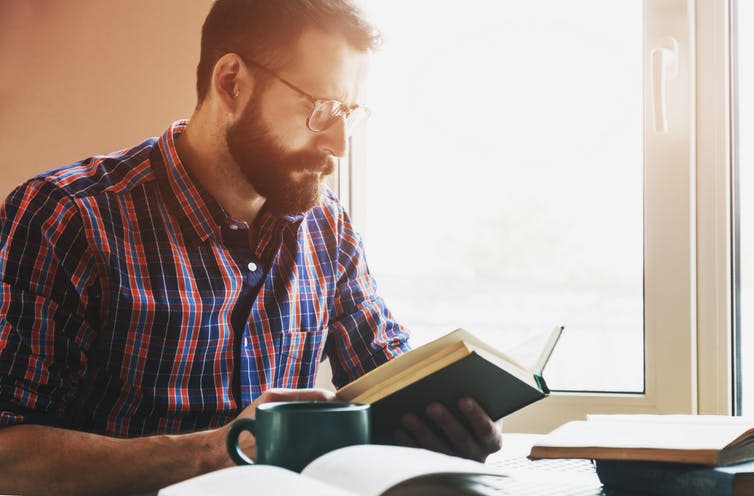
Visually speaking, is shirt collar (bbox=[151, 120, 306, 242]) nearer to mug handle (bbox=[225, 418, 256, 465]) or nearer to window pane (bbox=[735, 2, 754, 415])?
mug handle (bbox=[225, 418, 256, 465])

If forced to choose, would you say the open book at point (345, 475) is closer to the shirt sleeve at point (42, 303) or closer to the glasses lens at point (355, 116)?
the shirt sleeve at point (42, 303)

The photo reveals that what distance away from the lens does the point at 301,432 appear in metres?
0.68

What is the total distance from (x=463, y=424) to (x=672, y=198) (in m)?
0.88

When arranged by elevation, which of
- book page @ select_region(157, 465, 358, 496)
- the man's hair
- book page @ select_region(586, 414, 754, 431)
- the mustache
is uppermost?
the man's hair

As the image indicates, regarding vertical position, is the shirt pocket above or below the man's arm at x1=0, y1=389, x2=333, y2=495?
above

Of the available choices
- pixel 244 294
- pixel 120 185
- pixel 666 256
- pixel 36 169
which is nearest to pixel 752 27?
pixel 666 256

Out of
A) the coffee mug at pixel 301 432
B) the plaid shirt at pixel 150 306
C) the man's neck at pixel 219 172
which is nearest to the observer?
the coffee mug at pixel 301 432

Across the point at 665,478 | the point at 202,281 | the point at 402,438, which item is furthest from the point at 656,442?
the point at 202,281

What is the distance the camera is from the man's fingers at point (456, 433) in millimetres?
901

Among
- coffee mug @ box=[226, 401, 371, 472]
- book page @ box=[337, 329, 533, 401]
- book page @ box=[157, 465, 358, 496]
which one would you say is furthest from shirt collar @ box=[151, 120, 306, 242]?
book page @ box=[157, 465, 358, 496]

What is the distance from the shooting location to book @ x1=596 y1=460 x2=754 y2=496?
684mm

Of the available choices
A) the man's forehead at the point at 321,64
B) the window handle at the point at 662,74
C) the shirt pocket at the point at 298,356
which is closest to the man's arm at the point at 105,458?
the shirt pocket at the point at 298,356

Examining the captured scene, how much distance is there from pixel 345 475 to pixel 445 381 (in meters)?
0.26

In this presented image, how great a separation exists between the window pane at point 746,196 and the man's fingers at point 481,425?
862 mm
